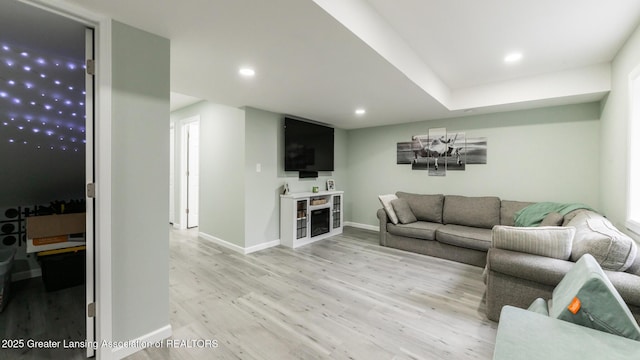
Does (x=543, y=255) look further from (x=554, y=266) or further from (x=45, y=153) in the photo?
(x=45, y=153)

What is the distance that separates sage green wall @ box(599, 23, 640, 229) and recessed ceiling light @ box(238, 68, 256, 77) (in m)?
3.37

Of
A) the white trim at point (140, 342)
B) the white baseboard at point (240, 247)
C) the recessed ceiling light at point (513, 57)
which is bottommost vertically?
the white trim at point (140, 342)

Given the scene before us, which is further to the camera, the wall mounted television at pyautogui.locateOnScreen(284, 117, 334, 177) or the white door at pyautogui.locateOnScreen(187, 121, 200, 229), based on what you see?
the white door at pyautogui.locateOnScreen(187, 121, 200, 229)

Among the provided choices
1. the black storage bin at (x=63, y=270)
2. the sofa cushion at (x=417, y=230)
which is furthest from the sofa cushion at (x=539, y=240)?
the black storage bin at (x=63, y=270)

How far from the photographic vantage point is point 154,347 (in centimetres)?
176

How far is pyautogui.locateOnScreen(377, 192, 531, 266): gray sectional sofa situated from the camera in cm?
342

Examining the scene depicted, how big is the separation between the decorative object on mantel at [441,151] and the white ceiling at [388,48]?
0.80 metres

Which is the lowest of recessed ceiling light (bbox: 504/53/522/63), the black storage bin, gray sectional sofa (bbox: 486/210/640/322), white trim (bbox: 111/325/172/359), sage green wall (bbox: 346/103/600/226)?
white trim (bbox: 111/325/172/359)

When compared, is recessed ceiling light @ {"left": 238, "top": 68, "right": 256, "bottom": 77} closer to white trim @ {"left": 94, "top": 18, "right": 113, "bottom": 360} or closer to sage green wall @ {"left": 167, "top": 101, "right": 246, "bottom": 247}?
white trim @ {"left": 94, "top": 18, "right": 113, "bottom": 360}

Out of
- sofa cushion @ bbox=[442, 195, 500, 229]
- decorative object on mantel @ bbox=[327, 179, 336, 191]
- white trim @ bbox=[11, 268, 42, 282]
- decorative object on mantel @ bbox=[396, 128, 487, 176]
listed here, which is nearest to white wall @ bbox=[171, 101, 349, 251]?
decorative object on mantel @ bbox=[327, 179, 336, 191]

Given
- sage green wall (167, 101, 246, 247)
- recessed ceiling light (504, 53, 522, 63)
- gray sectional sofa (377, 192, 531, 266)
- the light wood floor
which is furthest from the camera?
sage green wall (167, 101, 246, 247)

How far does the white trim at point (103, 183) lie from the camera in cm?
156

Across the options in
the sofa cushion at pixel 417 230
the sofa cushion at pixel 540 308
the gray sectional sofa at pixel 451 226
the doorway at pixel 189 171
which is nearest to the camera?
the sofa cushion at pixel 540 308

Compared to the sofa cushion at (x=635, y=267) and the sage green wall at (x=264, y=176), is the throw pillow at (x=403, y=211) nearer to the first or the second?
the sage green wall at (x=264, y=176)
